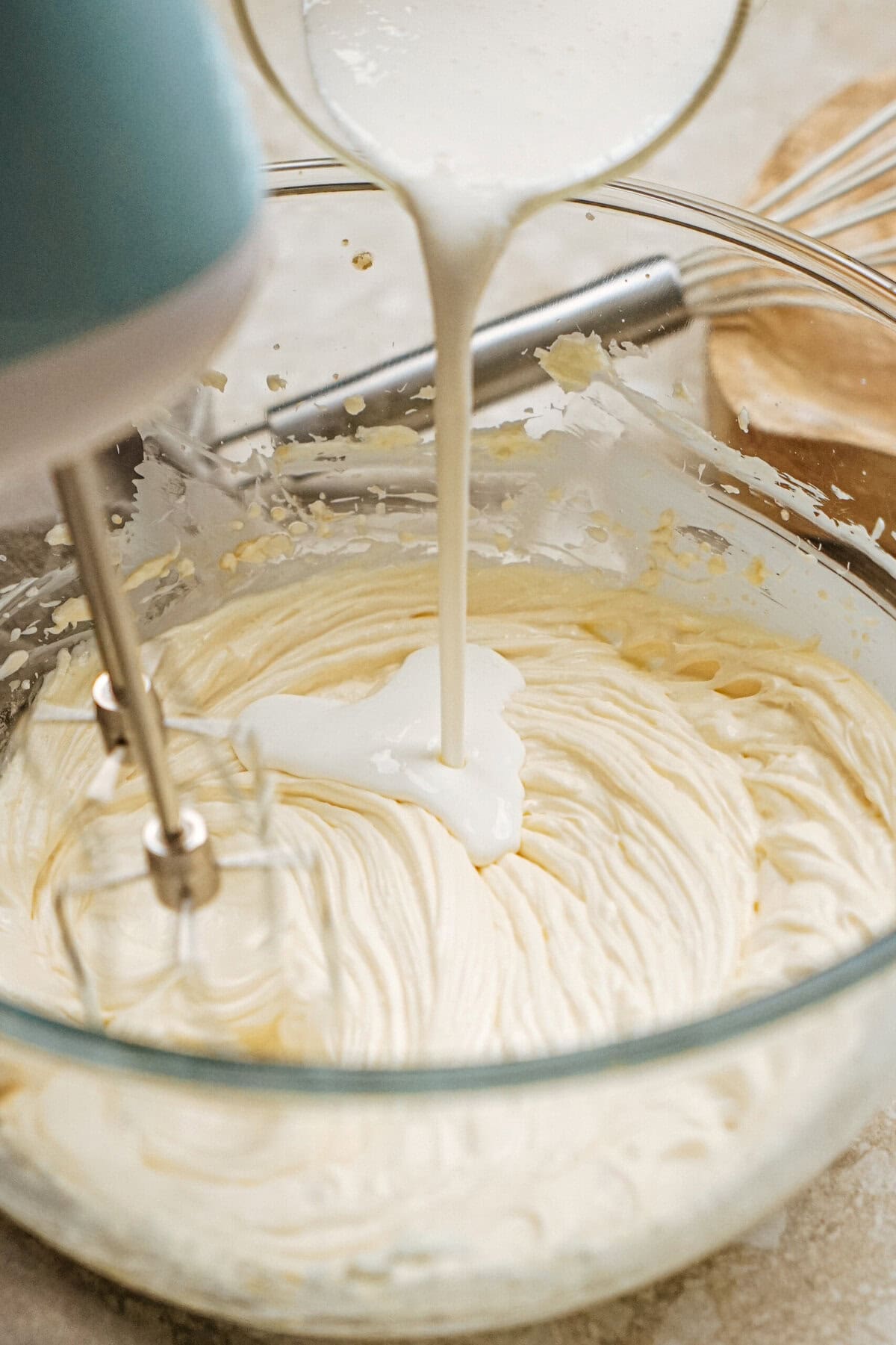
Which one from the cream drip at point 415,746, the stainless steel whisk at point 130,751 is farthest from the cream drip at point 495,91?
the cream drip at point 415,746

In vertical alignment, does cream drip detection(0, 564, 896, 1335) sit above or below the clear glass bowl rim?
below

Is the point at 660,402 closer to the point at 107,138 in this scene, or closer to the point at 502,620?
the point at 502,620

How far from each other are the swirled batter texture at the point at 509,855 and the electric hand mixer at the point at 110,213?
438 mm

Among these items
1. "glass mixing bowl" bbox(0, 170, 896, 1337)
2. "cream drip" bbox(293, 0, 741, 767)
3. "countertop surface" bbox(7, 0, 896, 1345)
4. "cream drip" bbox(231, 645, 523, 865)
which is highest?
"cream drip" bbox(293, 0, 741, 767)

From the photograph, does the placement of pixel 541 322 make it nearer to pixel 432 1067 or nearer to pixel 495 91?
pixel 495 91

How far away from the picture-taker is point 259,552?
0.97 m

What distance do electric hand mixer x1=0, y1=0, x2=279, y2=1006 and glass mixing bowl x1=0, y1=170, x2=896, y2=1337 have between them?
0.04 meters

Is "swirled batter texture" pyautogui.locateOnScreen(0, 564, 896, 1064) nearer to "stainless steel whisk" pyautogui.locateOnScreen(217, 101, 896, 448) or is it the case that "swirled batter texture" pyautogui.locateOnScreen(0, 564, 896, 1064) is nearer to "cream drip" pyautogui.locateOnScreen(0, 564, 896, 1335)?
"cream drip" pyautogui.locateOnScreen(0, 564, 896, 1335)

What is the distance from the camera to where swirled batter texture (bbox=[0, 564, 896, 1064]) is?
70 centimetres

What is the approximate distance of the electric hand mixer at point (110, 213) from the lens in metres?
0.30

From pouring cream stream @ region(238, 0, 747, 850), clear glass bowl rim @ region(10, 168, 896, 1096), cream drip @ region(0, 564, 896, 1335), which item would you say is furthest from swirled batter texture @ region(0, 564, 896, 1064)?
pouring cream stream @ region(238, 0, 747, 850)

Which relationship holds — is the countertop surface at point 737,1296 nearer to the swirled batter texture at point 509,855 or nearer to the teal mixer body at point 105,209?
the swirled batter texture at point 509,855

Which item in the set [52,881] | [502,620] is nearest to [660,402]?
[502,620]

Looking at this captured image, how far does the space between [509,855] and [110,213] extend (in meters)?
0.55
